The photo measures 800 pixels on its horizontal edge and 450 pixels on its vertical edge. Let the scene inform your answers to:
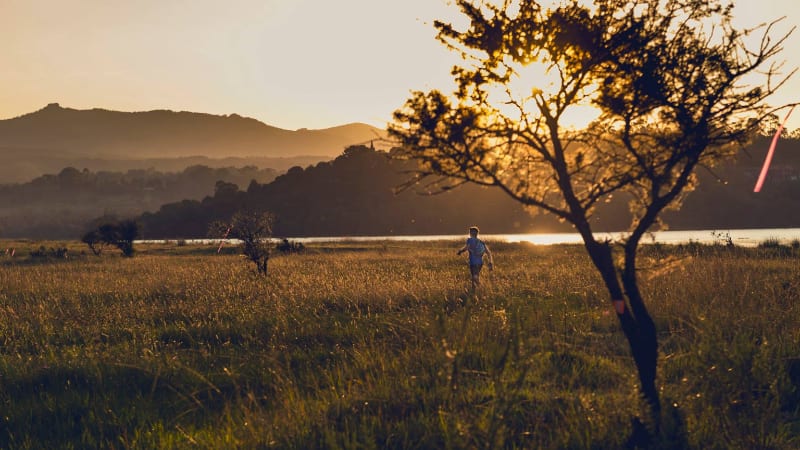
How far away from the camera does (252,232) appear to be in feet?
80.3

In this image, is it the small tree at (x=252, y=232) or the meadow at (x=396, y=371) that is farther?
the small tree at (x=252, y=232)

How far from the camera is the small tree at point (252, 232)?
23.7 meters

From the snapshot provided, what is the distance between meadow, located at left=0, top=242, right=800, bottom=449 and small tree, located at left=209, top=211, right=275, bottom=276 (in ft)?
26.7

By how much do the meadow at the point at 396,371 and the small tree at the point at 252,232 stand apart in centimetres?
814

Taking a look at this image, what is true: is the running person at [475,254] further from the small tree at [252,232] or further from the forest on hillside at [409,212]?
the forest on hillside at [409,212]

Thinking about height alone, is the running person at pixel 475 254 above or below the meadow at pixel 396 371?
above

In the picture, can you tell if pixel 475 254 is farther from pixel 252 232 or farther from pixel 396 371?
pixel 252 232

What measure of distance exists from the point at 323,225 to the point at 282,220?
610 inches

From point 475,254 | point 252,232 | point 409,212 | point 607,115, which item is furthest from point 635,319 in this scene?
point 409,212

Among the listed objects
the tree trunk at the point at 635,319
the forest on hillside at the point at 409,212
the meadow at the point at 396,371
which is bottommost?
the meadow at the point at 396,371

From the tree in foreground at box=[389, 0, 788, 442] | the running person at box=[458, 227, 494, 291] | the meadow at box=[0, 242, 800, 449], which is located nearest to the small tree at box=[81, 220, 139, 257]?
the meadow at box=[0, 242, 800, 449]

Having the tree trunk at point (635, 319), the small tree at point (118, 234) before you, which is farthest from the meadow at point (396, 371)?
the small tree at point (118, 234)

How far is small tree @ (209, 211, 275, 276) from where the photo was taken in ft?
77.7

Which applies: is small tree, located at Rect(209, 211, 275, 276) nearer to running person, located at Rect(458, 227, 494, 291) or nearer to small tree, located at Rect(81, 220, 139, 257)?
running person, located at Rect(458, 227, 494, 291)
